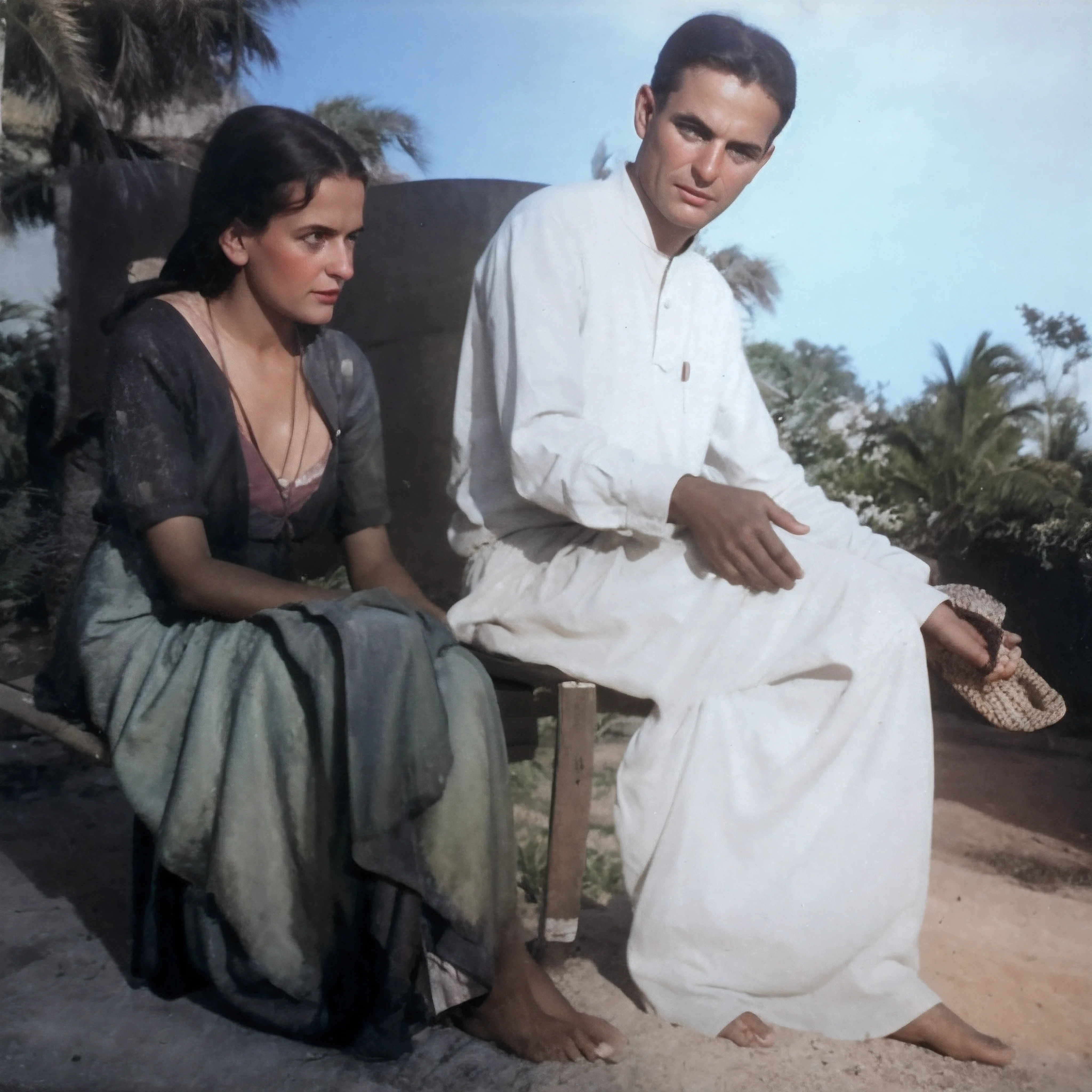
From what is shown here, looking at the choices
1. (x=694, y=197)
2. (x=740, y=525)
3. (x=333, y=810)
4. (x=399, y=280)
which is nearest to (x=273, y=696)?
(x=333, y=810)

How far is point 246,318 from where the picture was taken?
8.30 ft

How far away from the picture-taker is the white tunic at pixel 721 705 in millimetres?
2170

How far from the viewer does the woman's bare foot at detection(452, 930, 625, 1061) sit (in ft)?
6.82

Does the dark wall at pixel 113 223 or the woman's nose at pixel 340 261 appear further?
the dark wall at pixel 113 223

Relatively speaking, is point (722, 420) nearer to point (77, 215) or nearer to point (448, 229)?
point (448, 229)

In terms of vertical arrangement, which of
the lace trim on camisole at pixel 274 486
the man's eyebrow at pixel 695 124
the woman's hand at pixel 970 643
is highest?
the man's eyebrow at pixel 695 124

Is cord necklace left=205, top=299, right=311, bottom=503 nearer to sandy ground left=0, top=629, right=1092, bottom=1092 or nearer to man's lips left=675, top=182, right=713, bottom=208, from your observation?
man's lips left=675, top=182, right=713, bottom=208

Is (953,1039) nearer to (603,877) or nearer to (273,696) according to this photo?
(603,877)

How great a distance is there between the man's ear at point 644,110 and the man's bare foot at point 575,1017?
1805 millimetres

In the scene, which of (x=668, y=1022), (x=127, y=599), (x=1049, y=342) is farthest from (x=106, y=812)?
(x=1049, y=342)

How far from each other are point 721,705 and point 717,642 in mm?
124

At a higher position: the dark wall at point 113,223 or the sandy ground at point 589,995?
the dark wall at point 113,223

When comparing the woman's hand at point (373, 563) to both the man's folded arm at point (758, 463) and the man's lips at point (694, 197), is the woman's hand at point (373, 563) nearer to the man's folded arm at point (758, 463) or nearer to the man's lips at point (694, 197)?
the man's folded arm at point (758, 463)

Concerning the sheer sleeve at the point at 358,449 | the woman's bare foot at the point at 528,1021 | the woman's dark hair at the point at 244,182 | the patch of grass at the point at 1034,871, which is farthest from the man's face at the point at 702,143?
the patch of grass at the point at 1034,871
